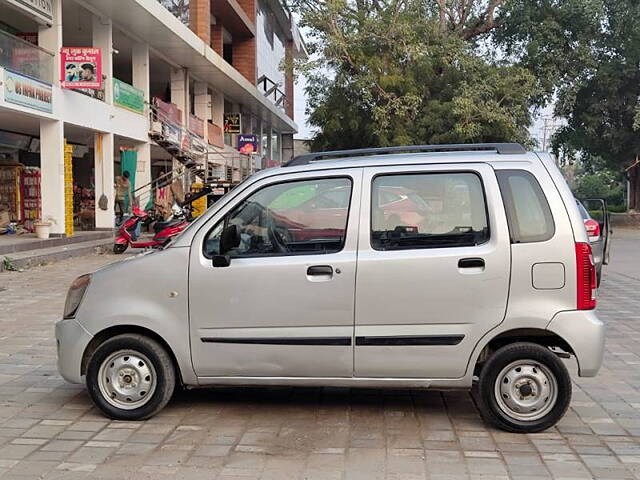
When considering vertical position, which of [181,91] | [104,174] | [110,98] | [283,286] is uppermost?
[181,91]

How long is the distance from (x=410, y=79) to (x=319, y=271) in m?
21.6

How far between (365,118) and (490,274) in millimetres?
23180

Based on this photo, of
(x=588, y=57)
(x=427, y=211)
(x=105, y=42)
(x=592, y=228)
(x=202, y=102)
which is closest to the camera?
(x=427, y=211)

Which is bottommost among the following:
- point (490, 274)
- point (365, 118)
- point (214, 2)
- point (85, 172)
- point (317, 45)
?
point (490, 274)

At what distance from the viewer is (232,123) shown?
35.1 meters

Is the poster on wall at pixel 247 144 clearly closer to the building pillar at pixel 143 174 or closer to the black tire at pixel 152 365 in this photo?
the building pillar at pixel 143 174

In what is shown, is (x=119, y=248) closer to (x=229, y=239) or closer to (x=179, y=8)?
(x=179, y=8)

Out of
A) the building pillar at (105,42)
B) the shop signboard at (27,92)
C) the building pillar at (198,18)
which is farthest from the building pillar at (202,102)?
the shop signboard at (27,92)

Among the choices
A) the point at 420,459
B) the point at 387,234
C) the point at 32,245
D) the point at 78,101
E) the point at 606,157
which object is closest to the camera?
the point at 420,459

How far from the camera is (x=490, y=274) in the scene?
173 inches

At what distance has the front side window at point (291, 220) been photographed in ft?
15.1

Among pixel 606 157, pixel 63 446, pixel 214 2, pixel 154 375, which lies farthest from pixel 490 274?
pixel 606 157

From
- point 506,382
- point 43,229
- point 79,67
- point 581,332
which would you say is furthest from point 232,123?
point 581,332

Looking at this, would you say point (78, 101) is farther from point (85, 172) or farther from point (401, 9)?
point (401, 9)
